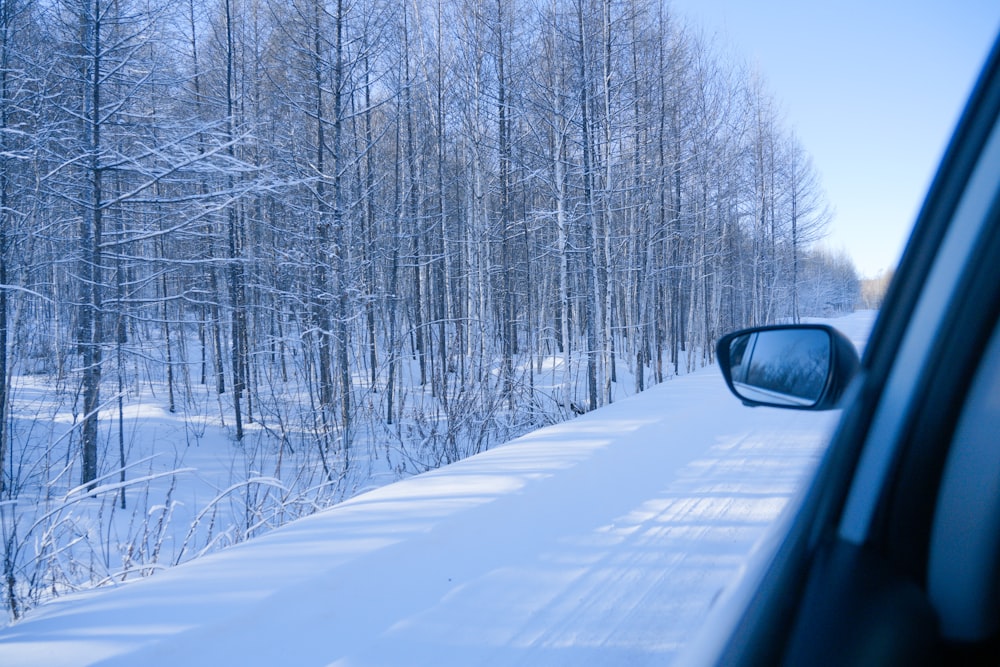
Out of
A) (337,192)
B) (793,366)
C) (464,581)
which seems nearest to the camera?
(793,366)

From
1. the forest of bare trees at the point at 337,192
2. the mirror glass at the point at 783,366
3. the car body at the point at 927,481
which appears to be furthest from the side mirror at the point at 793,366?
the forest of bare trees at the point at 337,192

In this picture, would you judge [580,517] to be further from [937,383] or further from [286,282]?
[286,282]

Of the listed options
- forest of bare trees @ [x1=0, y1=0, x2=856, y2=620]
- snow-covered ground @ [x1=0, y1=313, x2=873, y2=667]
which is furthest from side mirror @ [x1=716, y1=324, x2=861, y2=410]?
forest of bare trees @ [x1=0, y1=0, x2=856, y2=620]

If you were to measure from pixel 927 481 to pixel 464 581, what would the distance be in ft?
9.00

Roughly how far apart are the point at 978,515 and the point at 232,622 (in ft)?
9.54

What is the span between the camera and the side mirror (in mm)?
1325

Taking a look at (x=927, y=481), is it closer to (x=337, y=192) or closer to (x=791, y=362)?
(x=791, y=362)

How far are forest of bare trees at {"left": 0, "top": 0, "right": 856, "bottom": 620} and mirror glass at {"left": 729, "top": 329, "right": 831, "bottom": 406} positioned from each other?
18.6 feet

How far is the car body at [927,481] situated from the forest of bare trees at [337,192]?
584 centimetres

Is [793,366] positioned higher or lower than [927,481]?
higher

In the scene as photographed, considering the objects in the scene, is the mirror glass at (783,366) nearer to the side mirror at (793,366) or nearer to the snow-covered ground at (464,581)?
the side mirror at (793,366)

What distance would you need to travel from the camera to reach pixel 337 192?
13.1 meters

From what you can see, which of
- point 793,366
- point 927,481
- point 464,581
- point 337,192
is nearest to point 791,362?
point 793,366

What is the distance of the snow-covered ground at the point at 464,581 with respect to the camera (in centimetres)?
252
